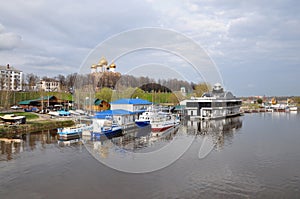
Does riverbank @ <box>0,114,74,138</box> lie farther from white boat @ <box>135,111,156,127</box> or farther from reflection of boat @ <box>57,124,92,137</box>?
white boat @ <box>135,111,156,127</box>

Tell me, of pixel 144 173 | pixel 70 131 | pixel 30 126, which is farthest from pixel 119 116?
pixel 144 173

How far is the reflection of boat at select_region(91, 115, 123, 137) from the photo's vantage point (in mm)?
15098

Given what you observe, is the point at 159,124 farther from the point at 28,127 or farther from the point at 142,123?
the point at 28,127

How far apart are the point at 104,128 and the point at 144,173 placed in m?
7.19

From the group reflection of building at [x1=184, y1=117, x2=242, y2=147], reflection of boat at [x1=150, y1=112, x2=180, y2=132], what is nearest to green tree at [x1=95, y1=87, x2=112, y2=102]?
reflection of boat at [x1=150, y1=112, x2=180, y2=132]

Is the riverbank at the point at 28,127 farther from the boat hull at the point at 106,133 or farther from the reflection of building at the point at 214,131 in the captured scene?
the reflection of building at the point at 214,131

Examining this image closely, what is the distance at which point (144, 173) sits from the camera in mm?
8867

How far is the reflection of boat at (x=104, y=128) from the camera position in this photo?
49.5 feet

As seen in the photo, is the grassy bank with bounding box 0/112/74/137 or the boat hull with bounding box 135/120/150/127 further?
the boat hull with bounding box 135/120/150/127

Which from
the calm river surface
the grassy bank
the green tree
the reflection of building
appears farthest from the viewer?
the green tree

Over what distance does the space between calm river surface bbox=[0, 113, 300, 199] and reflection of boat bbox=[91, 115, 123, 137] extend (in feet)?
2.62

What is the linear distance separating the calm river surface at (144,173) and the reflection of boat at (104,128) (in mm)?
798

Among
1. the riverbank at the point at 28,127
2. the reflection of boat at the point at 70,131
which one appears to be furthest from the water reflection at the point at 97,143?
the riverbank at the point at 28,127

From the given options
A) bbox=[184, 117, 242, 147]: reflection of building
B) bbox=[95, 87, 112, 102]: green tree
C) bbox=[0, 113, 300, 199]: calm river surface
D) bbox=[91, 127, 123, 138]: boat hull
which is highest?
bbox=[95, 87, 112, 102]: green tree
